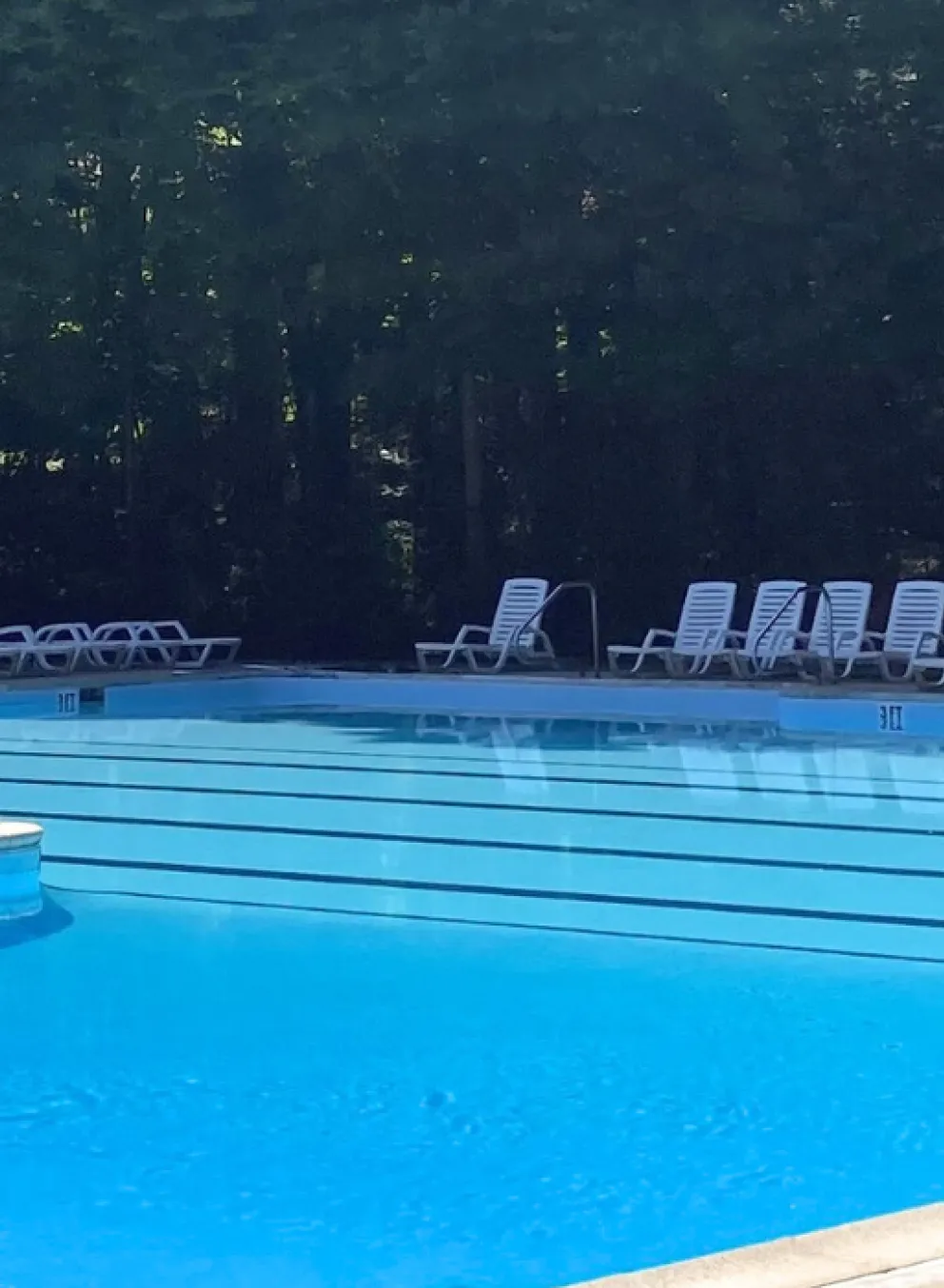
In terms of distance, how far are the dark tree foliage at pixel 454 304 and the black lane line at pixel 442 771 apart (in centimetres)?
576

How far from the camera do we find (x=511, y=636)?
15117 mm

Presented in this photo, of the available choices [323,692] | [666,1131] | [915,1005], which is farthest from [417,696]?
[666,1131]

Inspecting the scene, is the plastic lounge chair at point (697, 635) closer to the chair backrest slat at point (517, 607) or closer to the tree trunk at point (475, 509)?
the chair backrest slat at point (517, 607)

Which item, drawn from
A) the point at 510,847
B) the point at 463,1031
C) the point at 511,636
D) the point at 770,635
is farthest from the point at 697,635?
the point at 463,1031

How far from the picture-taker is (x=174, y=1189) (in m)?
3.91

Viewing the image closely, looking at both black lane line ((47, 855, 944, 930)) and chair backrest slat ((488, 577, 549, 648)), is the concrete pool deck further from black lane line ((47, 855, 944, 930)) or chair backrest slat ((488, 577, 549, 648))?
black lane line ((47, 855, 944, 930))

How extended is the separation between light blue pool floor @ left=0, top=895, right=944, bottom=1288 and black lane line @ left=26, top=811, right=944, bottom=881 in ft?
4.86

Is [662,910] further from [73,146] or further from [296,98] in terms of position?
[73,146]

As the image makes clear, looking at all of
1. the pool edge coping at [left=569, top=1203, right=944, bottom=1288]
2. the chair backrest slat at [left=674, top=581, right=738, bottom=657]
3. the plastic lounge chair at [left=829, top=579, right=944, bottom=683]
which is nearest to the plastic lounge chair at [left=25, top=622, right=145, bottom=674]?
the chair backrest slat at [left=674, top=581, right=738, bottom=657]

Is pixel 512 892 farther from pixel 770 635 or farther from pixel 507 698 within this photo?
pixel 770 635

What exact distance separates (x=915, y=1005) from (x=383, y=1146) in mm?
1834

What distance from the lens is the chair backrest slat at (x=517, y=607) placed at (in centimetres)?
1540

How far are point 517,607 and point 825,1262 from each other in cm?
1316

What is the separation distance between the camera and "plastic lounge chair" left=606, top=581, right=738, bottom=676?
14188 mm
